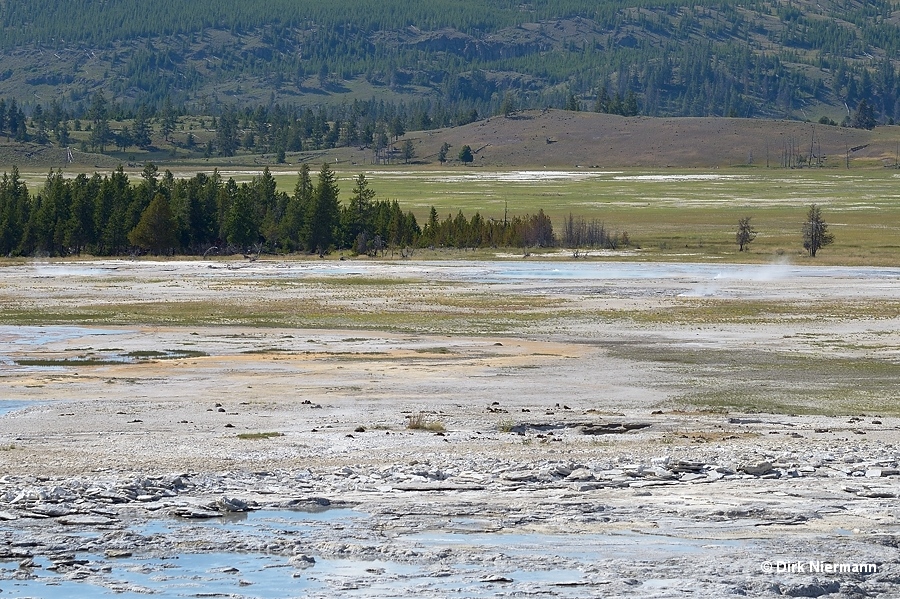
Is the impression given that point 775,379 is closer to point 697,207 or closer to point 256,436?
point 256,436

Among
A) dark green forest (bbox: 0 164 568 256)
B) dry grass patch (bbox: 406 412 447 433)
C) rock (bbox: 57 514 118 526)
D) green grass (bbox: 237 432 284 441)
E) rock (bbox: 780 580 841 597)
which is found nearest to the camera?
rock (bbox: 780 580 841 597)

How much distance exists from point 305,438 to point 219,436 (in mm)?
1522

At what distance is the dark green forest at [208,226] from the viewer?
96000mm

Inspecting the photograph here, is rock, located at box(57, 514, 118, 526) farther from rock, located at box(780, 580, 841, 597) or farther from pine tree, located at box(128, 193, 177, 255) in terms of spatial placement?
pine tree, located at box(128, 193, 177, 255)

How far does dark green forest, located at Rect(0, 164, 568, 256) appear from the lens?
96.0 m

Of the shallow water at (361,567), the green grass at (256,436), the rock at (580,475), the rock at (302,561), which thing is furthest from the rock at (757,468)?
the green grass at (256,436)

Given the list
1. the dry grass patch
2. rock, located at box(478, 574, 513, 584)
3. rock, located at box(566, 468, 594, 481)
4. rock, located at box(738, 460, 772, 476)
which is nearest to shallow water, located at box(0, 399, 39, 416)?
the dry grass patch

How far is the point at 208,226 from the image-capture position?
100125mm

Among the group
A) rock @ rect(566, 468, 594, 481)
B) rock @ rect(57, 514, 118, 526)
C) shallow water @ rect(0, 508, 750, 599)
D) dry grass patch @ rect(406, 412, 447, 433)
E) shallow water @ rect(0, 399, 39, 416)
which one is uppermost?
rock @ rect(566, 468, 594, 481)

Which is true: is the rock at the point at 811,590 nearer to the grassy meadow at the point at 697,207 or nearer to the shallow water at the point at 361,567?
the shallow water at the point at 361,567

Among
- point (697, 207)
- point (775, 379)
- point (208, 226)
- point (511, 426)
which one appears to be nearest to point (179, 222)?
point (208, 226)

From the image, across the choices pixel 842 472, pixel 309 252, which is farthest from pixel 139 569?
pixel 309 252

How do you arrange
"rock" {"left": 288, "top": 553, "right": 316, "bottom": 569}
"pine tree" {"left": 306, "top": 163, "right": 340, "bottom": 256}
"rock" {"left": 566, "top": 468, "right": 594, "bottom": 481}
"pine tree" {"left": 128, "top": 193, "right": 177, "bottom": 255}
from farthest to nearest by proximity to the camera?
"pine tree" {"left": 306, "top": 163, "right": 340, "bottom": 256} → "pine tree" {"left": 128, "top": 193, "right": 177, "bottom": 255} → "rock" {"left": 566, "top": 468, "right": 594, "bottom": 481} → "rock" {"left": 288, "top": 553, "right": 316, "bottom": 569}

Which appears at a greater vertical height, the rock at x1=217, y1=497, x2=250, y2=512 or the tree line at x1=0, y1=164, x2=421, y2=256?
the tree line at x1=0, y1=164, x2=421, y2=256
